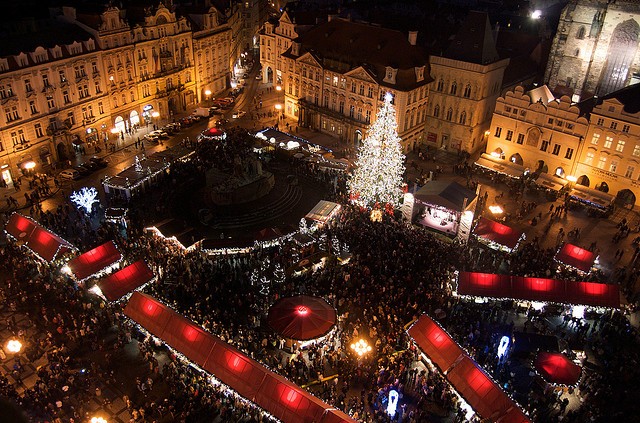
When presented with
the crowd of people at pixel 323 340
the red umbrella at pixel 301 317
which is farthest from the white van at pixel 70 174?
the red umbrella at pixel 301 317

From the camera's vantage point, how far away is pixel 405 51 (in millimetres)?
61844

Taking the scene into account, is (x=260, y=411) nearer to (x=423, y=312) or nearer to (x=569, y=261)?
(x=423, y=312)

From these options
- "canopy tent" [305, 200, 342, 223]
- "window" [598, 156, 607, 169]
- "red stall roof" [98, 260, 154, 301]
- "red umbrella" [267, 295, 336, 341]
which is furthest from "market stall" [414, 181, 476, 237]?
"red stall roof" [98, 260, 154, 301]

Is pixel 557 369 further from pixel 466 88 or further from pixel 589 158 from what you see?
pixel 466 88

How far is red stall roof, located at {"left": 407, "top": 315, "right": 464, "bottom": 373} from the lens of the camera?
30719 millimetres

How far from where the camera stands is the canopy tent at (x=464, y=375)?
2753 cm

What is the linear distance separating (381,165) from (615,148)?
26109 mm

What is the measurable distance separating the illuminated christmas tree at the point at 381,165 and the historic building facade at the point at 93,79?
3483cm

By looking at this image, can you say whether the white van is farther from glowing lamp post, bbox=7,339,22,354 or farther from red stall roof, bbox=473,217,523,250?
red stall roof, bbox=473,217,523,250

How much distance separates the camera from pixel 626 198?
5522 centimetres

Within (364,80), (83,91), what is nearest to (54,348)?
(83,91)

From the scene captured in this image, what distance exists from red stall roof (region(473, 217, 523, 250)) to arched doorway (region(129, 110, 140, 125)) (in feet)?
155

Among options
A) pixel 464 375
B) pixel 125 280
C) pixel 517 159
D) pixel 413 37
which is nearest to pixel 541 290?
pixel 464 375

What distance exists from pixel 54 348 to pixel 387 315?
21.6m
